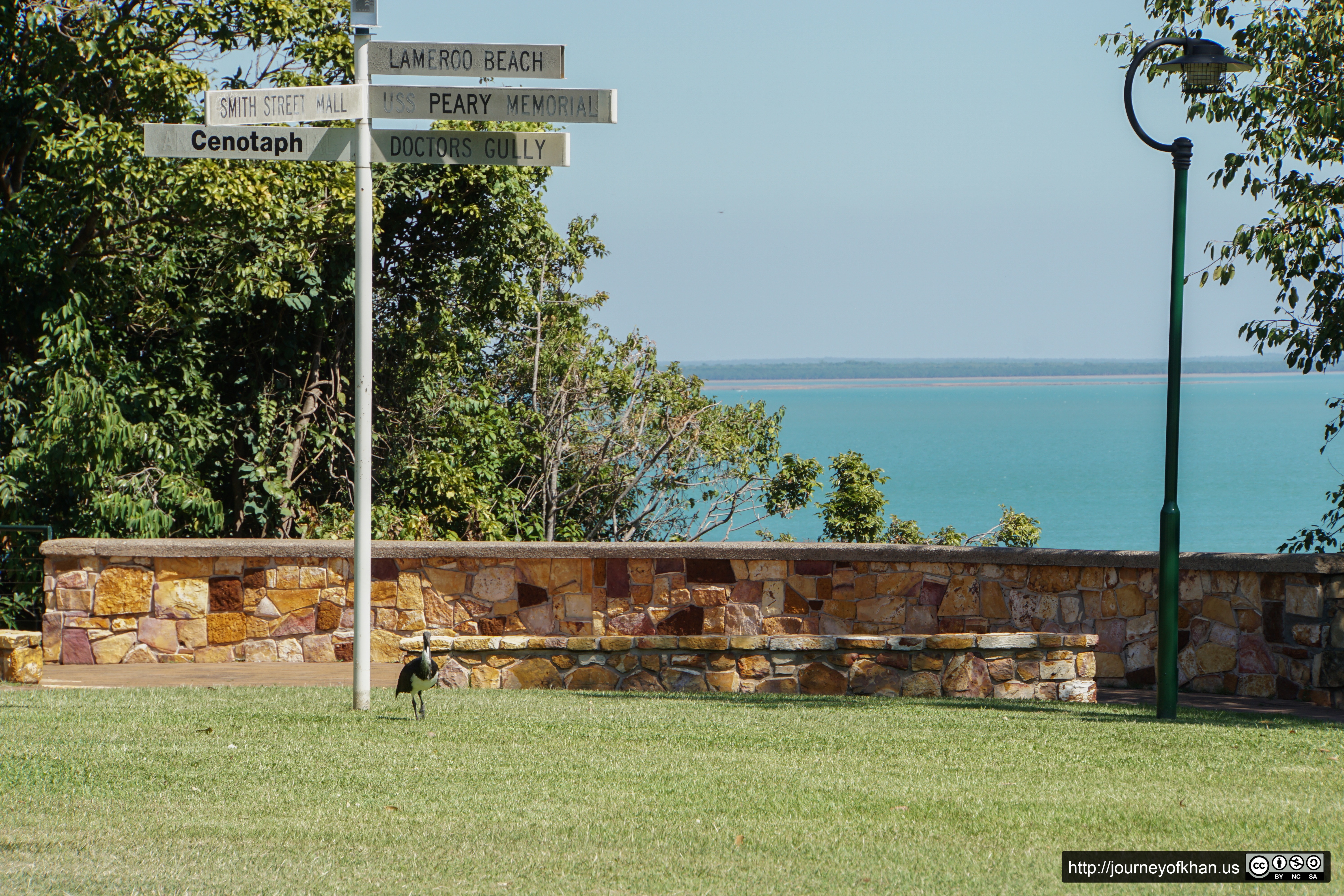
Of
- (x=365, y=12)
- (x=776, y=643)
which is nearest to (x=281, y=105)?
(x=365, y=12)

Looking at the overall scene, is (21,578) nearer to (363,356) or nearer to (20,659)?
(20,659)

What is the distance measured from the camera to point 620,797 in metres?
5.98

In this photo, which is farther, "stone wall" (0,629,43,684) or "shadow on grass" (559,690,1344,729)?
"stone wall" (0,629,43,684)

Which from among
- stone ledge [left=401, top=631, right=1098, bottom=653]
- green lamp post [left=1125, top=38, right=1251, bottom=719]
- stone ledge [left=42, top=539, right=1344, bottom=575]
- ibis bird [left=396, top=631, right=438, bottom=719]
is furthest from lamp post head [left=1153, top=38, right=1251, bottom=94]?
ibis bird [left=396, top=631, right=438, bottom=719]

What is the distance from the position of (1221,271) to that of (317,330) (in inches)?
440

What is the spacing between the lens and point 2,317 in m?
14.1

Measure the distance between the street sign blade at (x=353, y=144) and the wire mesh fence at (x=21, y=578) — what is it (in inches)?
242

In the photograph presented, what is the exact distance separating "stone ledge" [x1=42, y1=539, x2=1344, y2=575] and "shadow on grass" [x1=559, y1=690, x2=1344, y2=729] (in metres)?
1.34

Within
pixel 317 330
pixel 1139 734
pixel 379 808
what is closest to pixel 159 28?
pixel 317 330

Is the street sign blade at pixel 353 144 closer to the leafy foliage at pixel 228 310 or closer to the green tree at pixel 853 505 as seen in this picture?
the leafy foliage at pixel 228 310

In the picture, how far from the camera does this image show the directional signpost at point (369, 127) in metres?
7.66

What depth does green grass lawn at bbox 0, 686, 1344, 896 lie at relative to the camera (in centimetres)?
477

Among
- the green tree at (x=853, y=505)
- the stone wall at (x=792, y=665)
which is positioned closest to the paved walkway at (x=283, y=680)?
the stone wall at (x=792, y=665)

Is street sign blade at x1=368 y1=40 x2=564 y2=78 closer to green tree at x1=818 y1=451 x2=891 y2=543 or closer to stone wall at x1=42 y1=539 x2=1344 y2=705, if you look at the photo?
stone wall at x1=42 y1=539 x2=1344 y2=705
